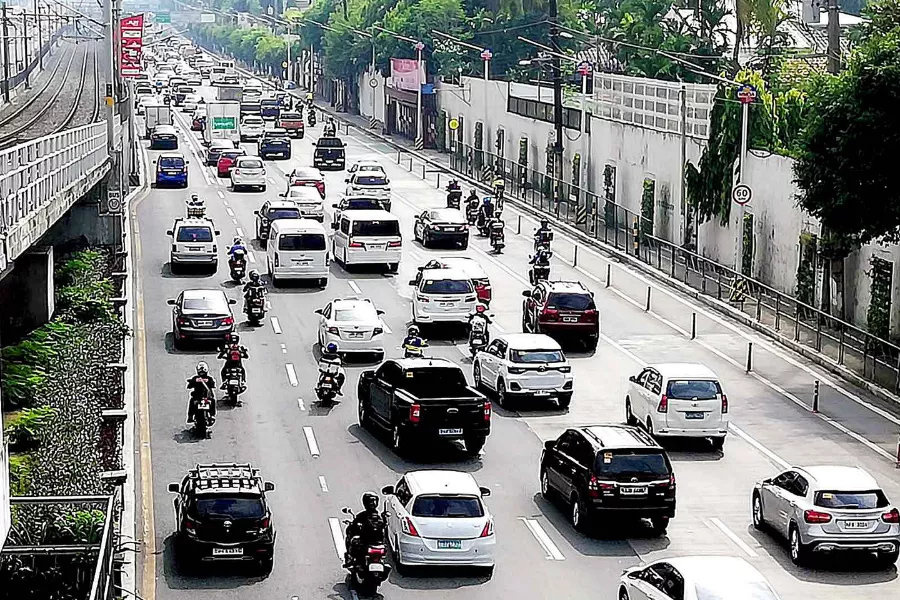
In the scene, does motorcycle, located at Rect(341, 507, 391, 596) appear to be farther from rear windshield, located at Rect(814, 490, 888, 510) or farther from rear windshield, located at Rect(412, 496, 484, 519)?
rear windshield, located at Rect(814, 490, 888, 510)

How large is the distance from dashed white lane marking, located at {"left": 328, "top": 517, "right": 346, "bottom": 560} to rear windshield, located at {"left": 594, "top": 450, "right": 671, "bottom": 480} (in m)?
4.39

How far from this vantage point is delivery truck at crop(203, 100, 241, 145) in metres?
113

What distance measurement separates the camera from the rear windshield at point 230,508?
81.1 ft

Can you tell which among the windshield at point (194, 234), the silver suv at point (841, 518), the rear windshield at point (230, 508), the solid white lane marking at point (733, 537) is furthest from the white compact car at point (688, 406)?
the windshield at point (194, 234)

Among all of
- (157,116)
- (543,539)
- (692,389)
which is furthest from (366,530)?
(157,116)

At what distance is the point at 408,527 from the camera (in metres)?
25.0

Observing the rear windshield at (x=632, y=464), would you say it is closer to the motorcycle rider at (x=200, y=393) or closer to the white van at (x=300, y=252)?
the motorcycle rider at (x=200, y=393)

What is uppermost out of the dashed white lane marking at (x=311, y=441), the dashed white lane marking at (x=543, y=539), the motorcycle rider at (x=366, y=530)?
the motorcycle rider at (x=366, y=530)

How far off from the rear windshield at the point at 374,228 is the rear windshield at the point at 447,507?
31494 millimetres

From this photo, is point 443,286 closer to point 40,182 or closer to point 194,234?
point 40,182

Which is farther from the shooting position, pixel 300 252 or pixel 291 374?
pixel 300 252

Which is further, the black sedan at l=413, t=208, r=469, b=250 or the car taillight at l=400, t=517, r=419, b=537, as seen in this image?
the black sedan at l=413, t=208, r=469, b=250

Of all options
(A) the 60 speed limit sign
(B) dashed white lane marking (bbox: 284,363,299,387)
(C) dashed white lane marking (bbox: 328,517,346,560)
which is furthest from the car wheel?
(A) the 60 speed limit sign

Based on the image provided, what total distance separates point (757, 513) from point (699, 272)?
2924 cm
